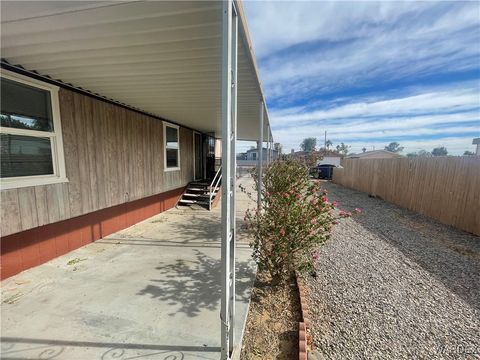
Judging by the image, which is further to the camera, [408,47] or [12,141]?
[408,47]

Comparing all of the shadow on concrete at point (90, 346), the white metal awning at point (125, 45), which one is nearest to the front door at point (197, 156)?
the white metal awning at point (125, 45)

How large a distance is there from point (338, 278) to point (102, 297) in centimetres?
301

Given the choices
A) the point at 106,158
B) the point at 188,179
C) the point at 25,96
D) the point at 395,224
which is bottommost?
the point at 395,224

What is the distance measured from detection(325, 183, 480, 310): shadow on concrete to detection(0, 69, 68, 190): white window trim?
5.79 m

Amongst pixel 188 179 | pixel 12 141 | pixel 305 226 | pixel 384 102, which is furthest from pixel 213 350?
pixel 384 102

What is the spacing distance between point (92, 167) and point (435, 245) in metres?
6.96

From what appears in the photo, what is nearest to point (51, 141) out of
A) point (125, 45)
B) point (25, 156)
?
point (25, 156)

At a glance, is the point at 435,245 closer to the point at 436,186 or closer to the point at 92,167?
the point at 436,186

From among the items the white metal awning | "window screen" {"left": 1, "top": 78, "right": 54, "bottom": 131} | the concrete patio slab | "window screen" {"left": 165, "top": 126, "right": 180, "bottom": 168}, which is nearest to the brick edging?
the concrete patio slab

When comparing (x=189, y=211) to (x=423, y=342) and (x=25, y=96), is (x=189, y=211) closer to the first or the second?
(x=25, y=96)

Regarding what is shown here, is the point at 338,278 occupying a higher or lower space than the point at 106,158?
lower

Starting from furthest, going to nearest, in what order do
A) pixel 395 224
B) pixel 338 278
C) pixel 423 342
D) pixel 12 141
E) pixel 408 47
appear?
pixel 395 224 < pixel 408 47 < pixel 338 278 < pixel 12 141 < pixel 423 342

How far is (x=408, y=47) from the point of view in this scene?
5.59m

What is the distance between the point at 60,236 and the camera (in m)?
3.44
